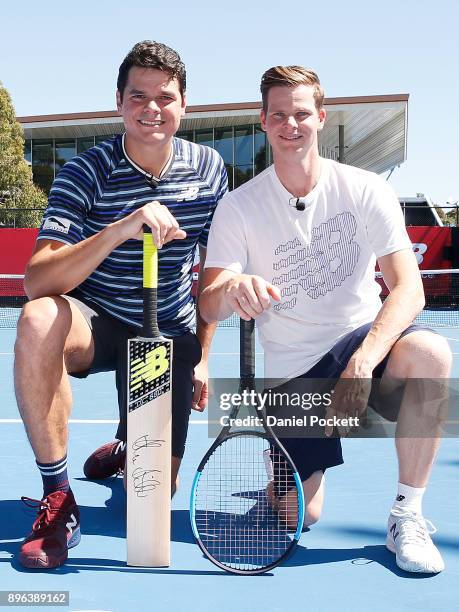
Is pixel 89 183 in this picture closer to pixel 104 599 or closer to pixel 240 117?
pixel 104 599

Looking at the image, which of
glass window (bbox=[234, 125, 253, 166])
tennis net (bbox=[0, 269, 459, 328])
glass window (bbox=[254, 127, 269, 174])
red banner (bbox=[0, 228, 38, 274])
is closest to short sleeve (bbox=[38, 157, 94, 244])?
tennis net (bbox=[0, 269, 459, 328])

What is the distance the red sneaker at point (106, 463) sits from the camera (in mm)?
3422

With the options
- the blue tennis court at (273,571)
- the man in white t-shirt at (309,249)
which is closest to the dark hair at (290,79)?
the man in white t-shirt at (309,249)

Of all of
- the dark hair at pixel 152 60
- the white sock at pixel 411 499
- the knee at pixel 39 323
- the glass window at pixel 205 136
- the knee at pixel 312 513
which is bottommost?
the knee at pixel 312 513

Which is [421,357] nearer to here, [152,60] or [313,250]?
[313,250]

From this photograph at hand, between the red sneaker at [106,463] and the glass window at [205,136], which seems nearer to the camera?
the red sneaker at [106,463]

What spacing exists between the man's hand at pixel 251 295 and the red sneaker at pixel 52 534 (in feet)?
2.95

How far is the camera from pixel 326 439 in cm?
272

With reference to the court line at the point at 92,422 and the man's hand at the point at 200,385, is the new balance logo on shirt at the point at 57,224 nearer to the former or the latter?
the man's hand at the point at 200,385

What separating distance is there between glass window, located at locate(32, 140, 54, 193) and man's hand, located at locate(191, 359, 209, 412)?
980 inches

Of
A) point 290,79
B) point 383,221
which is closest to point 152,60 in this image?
point 290,79

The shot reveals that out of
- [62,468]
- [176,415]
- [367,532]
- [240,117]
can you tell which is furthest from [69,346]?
[240,117]

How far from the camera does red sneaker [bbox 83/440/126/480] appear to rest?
135 inches
